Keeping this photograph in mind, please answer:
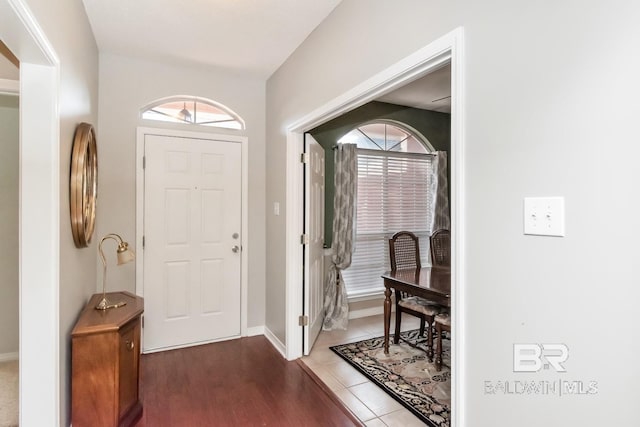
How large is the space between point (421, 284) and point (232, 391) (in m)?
1.58

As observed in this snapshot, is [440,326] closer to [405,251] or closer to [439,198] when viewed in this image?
[405,251]

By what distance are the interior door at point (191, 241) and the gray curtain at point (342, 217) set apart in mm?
1043

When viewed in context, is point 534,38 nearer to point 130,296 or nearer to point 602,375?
point 602,375

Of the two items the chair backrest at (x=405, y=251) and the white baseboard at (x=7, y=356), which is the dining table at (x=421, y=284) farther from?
the white baseboard at (x=7, y=356)

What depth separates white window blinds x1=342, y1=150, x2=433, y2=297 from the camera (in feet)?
13.5

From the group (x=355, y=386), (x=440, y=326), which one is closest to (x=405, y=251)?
(x=440, y=326)

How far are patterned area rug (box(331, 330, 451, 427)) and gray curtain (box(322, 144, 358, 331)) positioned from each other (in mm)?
729

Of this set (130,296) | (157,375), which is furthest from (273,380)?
(130,296)

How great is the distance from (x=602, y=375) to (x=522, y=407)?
289 millimetres

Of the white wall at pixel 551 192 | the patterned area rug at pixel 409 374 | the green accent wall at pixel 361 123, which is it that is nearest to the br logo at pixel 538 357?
the white wall at pixel 551 192

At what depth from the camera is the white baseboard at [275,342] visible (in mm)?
3020

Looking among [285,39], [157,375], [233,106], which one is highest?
[285,39]

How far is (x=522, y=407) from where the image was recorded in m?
1.12

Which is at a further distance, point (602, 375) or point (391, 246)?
point (391, 246)
